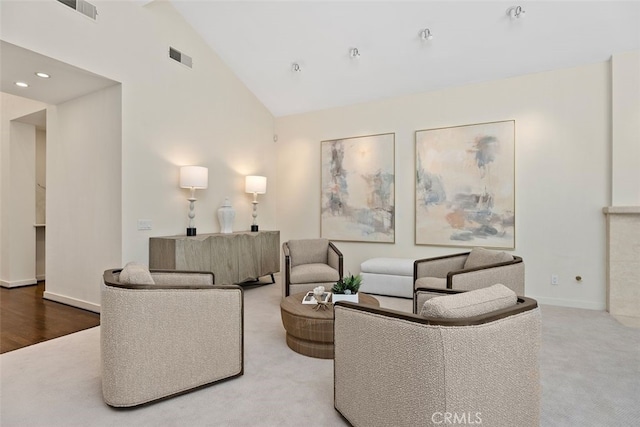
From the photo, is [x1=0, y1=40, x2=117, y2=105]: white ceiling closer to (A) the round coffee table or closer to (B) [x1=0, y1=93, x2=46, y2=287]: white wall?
(B) [x1=0, y1=93, x2=46, y2=287]: white wall

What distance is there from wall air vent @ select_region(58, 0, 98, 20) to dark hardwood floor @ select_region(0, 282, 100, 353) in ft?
10.3

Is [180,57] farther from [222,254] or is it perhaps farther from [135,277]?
[135,277]

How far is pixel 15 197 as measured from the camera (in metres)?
5.18

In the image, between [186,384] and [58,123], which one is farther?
[58,123]

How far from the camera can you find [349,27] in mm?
4293

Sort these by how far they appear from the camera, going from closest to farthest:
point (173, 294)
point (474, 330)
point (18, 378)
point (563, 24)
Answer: point (474, 330) → point (173, 294) → point (18, 378) → point (563, 24)

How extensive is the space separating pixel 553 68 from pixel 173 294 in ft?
15.9

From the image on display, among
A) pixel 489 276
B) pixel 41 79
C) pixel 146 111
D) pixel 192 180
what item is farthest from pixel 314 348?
pixel 41 79

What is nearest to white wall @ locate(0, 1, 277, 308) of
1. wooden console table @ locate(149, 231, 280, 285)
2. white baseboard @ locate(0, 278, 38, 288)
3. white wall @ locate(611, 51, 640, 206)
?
wooden console table @ locate(149, 231, 280, 285)

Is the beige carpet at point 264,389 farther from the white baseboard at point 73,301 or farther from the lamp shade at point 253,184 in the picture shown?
the lamp shade at point 253,184

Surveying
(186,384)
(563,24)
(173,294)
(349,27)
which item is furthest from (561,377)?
(349,27)

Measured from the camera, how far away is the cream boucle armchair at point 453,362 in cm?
126

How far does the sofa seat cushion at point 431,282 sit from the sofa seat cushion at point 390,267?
95 centimetres

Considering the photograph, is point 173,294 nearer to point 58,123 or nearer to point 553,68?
point 58,123
